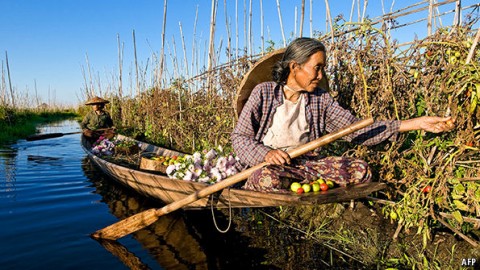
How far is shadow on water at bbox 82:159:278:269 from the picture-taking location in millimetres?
2639

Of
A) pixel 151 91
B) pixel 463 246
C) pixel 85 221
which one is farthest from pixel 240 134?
pixel 151 91

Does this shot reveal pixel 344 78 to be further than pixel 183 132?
No

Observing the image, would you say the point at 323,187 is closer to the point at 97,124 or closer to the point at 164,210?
the point at 164,210

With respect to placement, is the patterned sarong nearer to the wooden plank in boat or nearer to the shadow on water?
the wooden plank in boat

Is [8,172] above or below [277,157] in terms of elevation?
below

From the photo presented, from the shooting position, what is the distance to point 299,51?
243 centimetres

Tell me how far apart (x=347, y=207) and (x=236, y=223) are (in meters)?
1.10

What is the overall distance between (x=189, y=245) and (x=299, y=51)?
1884 millimetres

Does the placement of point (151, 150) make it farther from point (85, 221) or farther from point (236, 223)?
point (236, 223)

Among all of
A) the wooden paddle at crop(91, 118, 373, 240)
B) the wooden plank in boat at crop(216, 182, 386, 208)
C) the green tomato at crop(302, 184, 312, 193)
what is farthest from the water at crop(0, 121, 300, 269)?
the green tomato at crop(302, 184, 312, 193)

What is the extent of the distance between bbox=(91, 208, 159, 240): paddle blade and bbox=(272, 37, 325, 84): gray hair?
64.8 inches

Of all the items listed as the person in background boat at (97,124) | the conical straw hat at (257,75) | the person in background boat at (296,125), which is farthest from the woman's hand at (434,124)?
the person in background boat at (97,124)

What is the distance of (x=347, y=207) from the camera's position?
308cm

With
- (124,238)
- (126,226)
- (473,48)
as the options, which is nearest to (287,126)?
(473,48)
